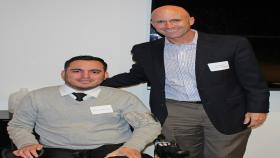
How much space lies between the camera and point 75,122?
2.25m

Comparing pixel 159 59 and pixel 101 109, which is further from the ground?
pixel 159 59

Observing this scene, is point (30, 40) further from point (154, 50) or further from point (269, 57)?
point (269, 57)

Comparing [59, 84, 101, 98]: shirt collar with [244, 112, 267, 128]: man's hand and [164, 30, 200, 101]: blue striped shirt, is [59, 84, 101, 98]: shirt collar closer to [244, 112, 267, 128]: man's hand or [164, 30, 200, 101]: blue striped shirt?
[164, 30, 200, 101]: blue striped shirt

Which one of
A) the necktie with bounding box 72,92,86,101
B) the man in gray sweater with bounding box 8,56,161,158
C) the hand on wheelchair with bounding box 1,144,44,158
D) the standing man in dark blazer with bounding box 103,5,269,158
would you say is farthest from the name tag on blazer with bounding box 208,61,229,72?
the hand on wheelchair with bounding box 1,144,44,158

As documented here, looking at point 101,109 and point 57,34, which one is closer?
point 101,109

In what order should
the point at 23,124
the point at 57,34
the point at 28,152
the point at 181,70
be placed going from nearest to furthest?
the point at 28,152
the point at 23,124
the point at 181,70
the point at 57,34

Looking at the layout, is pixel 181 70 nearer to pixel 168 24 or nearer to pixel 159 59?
pixel 159 59

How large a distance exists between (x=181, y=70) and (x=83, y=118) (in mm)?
726

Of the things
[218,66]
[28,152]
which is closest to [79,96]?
[28,152]

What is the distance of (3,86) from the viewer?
3021 mm

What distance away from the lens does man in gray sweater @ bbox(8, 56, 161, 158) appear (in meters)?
2.19

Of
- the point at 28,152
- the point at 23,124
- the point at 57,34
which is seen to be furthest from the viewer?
the point at 57,34

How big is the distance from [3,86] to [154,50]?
1411 millimetres

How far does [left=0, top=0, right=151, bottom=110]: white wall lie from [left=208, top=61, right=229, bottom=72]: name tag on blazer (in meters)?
0.87
